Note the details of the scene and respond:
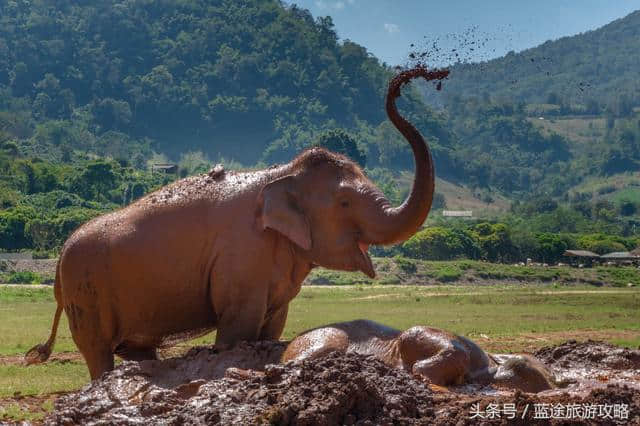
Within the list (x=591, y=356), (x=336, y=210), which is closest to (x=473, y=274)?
(x=591, y=356)

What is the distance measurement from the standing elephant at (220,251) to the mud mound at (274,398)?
77.6 inches

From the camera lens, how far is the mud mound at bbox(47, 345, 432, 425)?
24.3 feet

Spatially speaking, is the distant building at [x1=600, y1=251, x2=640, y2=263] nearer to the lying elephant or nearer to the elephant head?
the elephant head

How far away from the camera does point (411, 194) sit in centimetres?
1045

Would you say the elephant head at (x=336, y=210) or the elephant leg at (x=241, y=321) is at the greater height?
the elephant head at (x=336, y=210)

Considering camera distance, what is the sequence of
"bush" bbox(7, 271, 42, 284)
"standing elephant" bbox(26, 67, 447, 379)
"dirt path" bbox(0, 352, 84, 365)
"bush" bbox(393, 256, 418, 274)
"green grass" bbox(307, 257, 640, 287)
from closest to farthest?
1. "standing elephant" bbox(26, 67, 447, 379)
2. "dirt path" bbox(0, 352, 84, 365)
3. "bush" bbox(7, 271, 42, 284)
4. "green grass" bbox(307, 257, 640, 287)
5. "bush" bbox(393, 256, 418, 274)

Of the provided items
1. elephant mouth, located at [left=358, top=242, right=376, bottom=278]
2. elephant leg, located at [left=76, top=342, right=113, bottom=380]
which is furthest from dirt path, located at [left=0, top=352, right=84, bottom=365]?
elephant mouth, located at [left=358, top=242, right=376, bottom=278]

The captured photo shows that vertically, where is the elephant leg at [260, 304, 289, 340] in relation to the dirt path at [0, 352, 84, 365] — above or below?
above

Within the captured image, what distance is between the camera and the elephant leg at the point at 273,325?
36.4 feet

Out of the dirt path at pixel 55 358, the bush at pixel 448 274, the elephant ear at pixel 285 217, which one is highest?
the elephant ear at pixel 285 217

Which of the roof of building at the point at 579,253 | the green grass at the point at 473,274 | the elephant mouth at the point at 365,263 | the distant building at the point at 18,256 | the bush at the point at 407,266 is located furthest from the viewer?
the roof of building at the point at 579,253

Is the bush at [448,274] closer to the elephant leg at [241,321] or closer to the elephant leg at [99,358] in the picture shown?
the elephant leg at [99,358]

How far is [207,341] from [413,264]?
→ 149 ft

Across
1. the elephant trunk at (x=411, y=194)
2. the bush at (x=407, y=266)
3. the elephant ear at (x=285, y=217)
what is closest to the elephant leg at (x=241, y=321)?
the elephant ear at (x=285, y=217)
